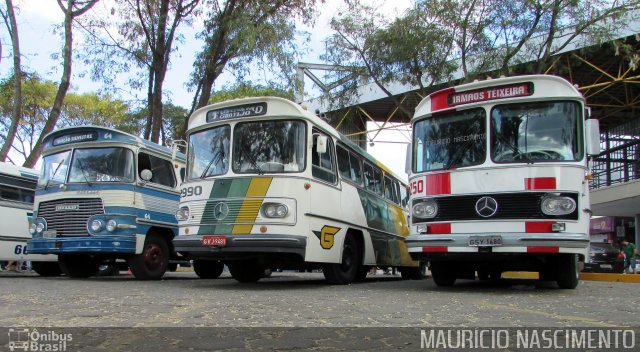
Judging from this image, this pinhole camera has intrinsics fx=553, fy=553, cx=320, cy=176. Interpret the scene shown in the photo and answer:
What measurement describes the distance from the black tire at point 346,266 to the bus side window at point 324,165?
4.29 feet

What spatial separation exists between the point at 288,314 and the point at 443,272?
4.37 meters

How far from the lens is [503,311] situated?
5883 mm

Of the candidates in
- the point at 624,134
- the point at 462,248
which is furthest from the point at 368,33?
the point at 624,134

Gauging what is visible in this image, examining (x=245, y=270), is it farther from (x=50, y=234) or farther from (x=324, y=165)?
(x=50, y=234)

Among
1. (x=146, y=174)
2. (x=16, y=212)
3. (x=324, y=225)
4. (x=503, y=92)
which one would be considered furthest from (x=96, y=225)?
(x=503, y=92)

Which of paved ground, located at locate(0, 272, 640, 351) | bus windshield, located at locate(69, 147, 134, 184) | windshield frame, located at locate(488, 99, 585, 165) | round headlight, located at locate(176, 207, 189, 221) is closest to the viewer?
paved ground, located at locate(0, 272, 640, 351)

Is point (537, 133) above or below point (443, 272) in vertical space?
above

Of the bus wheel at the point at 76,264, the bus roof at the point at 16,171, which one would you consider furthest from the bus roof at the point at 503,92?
the bus roof at the point at 16,171

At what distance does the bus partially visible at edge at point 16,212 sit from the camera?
40.3 feet

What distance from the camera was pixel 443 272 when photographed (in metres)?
9.19

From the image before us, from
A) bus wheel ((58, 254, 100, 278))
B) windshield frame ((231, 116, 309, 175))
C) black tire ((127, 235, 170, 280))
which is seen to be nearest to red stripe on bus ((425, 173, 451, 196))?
windshield frame ((231, 116, 309, 175))

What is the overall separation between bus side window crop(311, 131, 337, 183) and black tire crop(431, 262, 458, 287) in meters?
2.24

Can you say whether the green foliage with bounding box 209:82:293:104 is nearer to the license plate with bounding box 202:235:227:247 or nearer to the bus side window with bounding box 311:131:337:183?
the bus side window with bounding box 311:131:337:183

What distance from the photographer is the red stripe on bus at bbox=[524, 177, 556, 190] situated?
7449 mm
